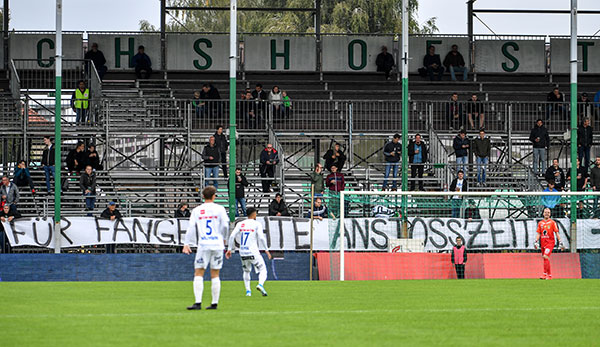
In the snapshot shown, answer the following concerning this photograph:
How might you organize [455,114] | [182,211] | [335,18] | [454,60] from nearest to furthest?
[182,211]
[455,114]
[454,60]
[335,18]

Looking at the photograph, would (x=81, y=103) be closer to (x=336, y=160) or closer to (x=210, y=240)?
(x=336, y=160)

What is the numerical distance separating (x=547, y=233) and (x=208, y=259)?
11638mm

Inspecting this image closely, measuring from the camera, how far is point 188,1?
62.1 metres

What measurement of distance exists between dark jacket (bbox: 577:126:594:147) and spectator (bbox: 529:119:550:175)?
39.1 inches

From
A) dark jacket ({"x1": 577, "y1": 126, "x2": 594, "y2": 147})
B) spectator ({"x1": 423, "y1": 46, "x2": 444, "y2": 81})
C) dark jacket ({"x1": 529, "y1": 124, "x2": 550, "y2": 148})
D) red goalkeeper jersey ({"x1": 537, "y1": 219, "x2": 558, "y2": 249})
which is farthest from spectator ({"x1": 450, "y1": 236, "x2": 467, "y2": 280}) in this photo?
spectator ({"x1": 423, "y1": 46, "x2": 444, "y2": 81})

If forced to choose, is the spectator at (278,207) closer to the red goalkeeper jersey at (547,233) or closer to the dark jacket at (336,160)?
the dark jacket at (336,160)

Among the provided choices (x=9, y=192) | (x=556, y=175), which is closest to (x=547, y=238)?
(x=556, y=175)

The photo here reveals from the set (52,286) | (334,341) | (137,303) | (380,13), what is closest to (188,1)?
(380,13)

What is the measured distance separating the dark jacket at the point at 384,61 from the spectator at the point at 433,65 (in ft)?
4.54

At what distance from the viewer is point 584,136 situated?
103ft

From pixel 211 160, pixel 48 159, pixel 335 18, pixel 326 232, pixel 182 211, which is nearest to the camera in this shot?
pixel 326 232

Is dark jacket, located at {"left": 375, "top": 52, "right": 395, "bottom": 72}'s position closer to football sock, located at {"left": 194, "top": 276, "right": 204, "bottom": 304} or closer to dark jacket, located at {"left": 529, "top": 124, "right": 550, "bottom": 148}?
dark jacket, located at {"left": 529, "top": 124, "right": 550, "bottom": 148}

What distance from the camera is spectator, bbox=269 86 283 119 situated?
3372 centimetres

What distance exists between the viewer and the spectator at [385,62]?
3919 cm
